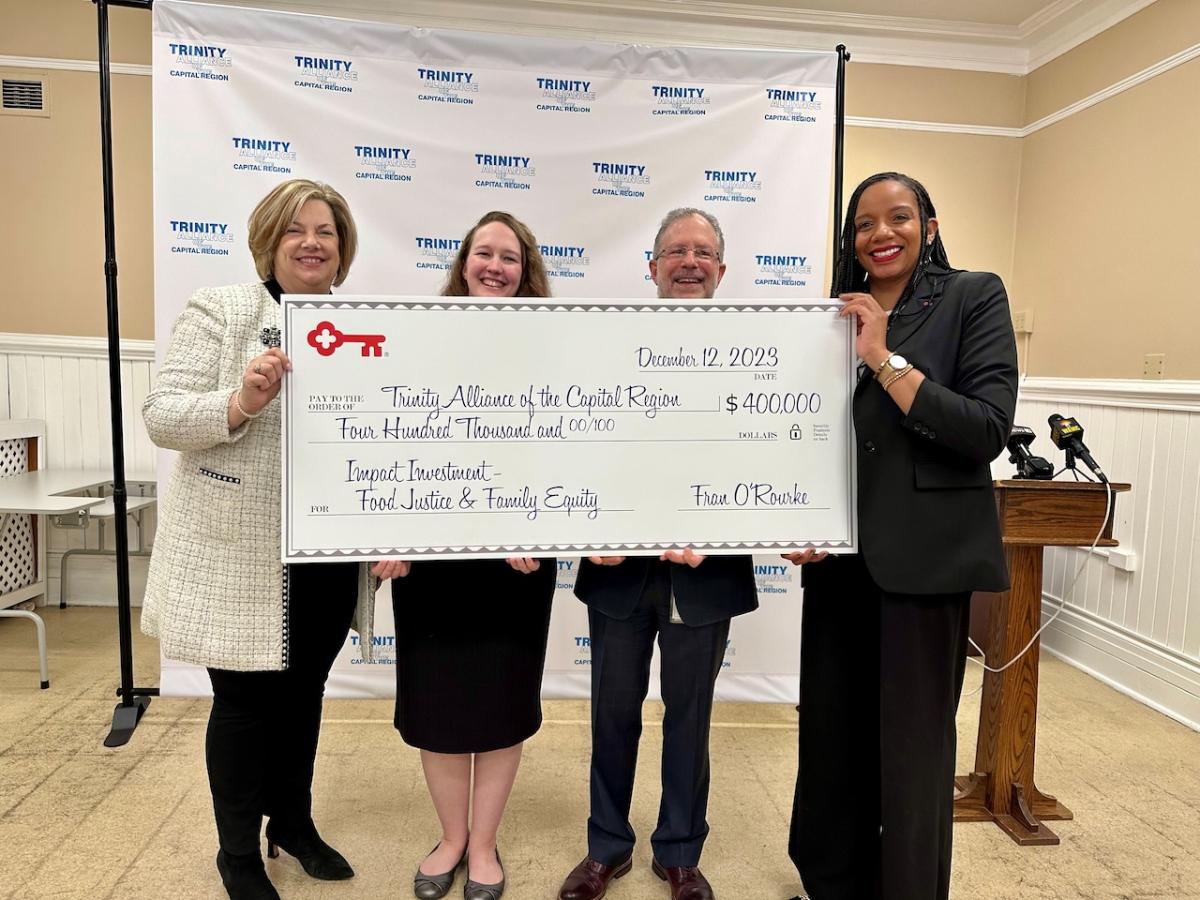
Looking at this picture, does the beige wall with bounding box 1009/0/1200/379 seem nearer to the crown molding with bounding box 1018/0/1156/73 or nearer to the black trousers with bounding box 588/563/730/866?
the crown molding with bounding box 1018/0/1156/73

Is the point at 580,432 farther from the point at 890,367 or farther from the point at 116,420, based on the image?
the point at 116,420

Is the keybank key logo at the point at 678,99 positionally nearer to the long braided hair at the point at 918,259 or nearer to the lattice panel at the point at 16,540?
the long braided hair at the point at 918,259

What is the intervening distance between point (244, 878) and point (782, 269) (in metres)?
2.39

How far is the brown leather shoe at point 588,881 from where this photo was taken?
5.58 feet

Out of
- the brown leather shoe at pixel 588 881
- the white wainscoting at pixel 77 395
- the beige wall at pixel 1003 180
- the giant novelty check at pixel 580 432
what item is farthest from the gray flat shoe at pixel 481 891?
the beige wall at pixel 1003 180

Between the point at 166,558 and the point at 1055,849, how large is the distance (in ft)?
7.71

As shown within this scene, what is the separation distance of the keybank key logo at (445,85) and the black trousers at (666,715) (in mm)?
1844

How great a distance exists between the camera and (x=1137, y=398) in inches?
121

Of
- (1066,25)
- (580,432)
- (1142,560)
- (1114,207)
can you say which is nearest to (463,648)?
(580,432)

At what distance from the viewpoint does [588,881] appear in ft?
5.62

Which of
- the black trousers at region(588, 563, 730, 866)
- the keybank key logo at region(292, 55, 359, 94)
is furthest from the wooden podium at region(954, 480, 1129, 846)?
the keybank key logo at region(292, 55, 359, 94)

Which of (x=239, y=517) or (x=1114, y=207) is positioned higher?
(x=1114, y=207)

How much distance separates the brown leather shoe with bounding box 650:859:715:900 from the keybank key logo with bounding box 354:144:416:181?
2.27 m

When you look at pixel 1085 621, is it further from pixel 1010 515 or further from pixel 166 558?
pixel 166 558
